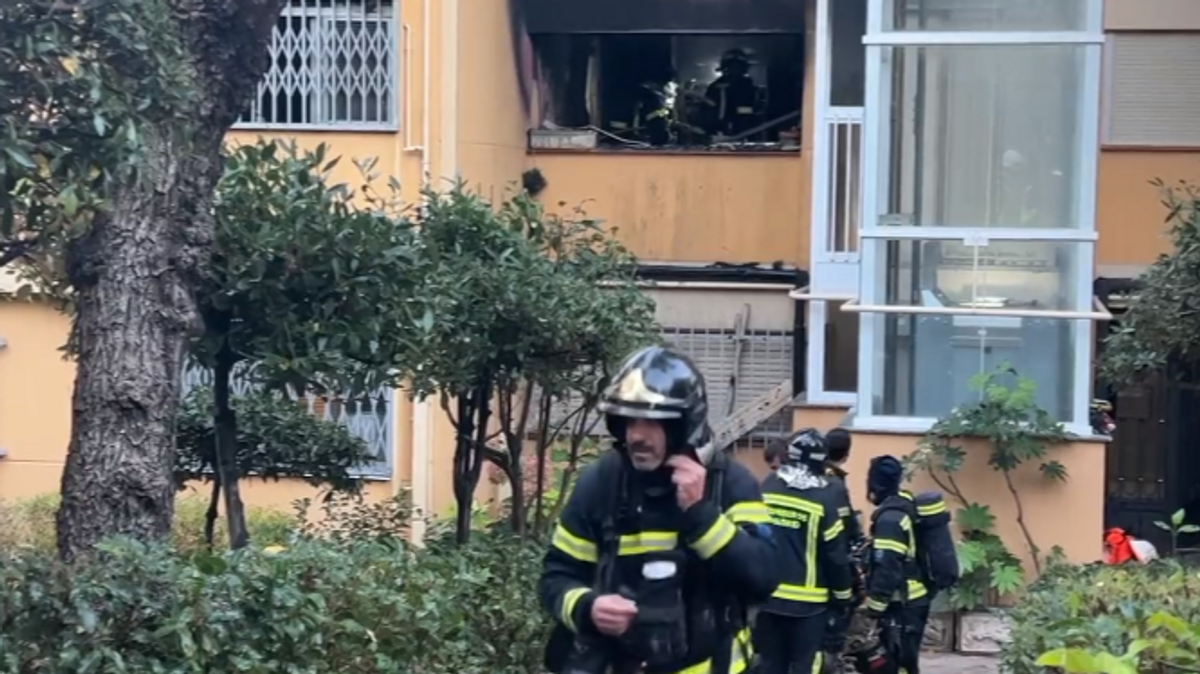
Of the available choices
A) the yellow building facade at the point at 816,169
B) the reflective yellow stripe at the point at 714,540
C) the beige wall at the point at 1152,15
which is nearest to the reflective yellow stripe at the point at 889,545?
the yellow building facade at the point at 816,169

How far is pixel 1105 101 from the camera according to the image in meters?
15.4

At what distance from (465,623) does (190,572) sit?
1.77m

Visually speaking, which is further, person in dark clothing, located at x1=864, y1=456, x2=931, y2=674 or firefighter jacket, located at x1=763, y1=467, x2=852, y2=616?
person in dark clothing, located at x1=864, y1=456, x2=931, y2=674

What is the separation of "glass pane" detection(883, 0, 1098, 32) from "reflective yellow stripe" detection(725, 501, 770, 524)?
23.9ft

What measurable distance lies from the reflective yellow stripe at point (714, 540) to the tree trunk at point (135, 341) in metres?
2.54

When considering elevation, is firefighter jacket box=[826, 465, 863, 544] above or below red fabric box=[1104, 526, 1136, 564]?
above

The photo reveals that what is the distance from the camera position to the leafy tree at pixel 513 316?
8.17 metres

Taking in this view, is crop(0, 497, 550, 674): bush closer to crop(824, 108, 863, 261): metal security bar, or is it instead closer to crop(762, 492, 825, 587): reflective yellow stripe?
crop(762, 492, 825, 587): reflective yellow stripe

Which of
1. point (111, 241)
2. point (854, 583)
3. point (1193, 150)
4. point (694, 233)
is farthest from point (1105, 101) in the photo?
point (111, 241)

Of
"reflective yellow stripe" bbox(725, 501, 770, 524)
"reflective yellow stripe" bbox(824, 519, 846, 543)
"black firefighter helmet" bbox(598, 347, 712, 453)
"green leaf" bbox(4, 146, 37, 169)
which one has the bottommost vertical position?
"reflective yellow stripe" bbox(824, 519, 846, 543)

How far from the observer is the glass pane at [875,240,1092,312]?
11438mm

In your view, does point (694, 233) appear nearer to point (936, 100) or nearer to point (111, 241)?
point (936, 100)

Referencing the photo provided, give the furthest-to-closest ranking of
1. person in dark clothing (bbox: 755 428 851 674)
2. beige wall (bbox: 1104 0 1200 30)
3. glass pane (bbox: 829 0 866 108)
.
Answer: beige wall (bbox: 1104 0 1200 30) → glass pane (bbox: 829 0 866 108) → person in dark clothing (bbox: 755 428 851 674)

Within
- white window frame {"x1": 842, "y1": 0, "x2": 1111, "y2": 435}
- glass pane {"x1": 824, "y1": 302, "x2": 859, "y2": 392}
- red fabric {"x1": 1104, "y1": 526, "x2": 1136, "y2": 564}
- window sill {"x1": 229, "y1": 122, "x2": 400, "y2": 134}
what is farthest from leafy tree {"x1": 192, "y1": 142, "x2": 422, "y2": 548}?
glass pane {"x1": 824, "y1": 302, "x2": 859, "y2": 392}
